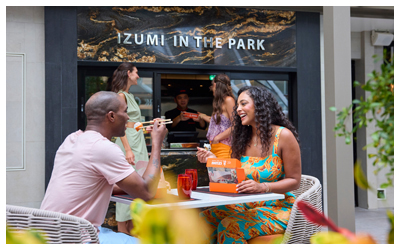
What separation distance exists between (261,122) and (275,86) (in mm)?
3084

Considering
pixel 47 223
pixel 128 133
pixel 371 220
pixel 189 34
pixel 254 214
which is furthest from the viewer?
pixel 371 220

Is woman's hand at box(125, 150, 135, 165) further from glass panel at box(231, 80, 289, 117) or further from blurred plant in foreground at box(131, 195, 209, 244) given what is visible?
blurred plant in foreground at box(131, 195, 209, 244)

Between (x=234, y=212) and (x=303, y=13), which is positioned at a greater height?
(x=303, y=13)

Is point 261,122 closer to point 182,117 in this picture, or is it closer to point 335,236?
point 335,236

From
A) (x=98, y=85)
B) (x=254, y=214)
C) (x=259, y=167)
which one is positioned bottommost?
(x=254, y=214)

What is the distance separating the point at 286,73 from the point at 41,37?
11.2 feet

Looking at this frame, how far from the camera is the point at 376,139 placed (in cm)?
65

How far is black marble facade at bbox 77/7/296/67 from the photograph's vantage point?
15.3 feet

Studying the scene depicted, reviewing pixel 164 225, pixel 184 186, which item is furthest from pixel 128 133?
pixel 164 225

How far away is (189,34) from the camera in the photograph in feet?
16.4

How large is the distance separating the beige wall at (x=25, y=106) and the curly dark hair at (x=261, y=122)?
2.94 m

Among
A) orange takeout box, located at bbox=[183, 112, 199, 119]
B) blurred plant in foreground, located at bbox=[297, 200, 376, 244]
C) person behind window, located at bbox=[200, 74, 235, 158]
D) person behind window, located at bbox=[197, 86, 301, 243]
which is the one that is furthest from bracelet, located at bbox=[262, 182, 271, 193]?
orange takeout box, located at bbox=[183, 112, 199, 119]
